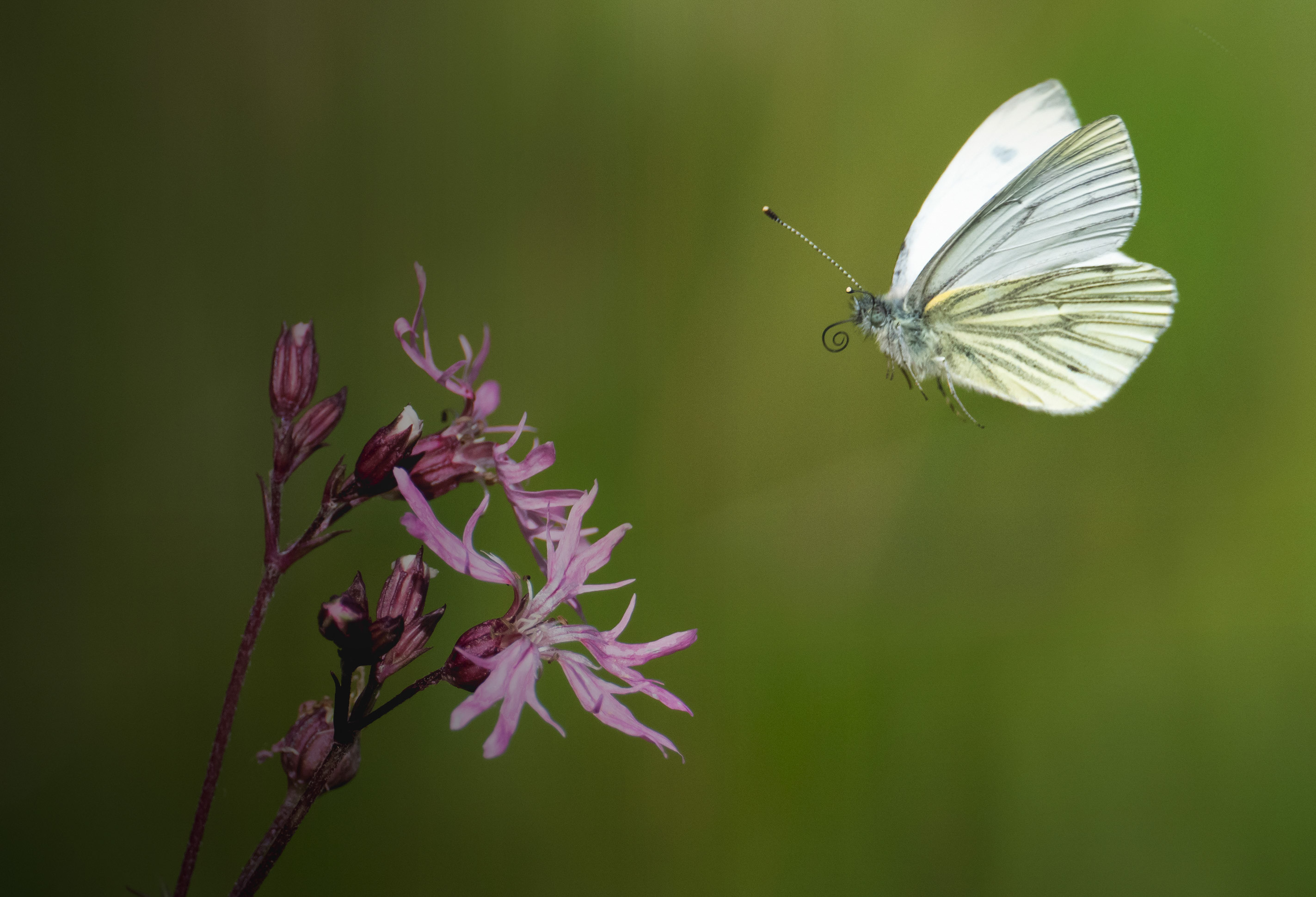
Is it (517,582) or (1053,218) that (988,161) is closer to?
(1053,218)

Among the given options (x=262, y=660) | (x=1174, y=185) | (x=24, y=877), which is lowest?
(x=24, y=877)

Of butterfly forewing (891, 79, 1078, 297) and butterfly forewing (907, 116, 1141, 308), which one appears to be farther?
butterfly forewing (891, 79, 1078, 297)

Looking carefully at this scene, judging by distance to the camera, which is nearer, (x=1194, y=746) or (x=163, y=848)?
(x=163, y=848)

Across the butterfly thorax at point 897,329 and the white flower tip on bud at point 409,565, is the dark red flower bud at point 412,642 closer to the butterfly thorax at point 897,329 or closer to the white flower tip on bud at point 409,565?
the white flower tip on bud at point 409,565

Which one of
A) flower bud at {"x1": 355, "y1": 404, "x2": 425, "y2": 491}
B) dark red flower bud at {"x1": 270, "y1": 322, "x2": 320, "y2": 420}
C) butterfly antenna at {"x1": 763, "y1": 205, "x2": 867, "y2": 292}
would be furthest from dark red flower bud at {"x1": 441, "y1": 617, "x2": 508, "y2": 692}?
butterfly antenna at {"x1": 763, "y1": 205, "x2": 867, "y2": 292}

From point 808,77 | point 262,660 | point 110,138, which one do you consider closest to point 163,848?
point 262,660

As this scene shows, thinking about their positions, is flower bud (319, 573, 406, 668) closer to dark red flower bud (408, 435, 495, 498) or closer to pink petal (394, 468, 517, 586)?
pink petal (394, 468, 517, 586)

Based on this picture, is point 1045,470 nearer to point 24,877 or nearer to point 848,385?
point 848,385
